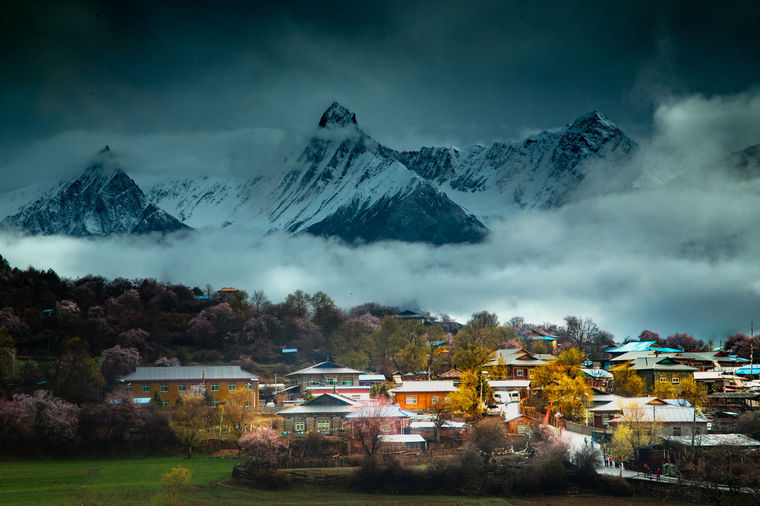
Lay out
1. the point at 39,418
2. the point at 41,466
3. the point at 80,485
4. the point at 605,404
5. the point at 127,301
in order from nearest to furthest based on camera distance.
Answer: the point at 80,485 < the point at 41,466 < the point at 39,418 < the point at 605,404 < the point at 127,301

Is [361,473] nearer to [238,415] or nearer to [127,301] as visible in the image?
[238,415]

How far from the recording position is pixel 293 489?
41125mm

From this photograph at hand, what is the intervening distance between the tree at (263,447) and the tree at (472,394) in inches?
584

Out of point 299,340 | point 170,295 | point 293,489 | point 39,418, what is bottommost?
point 293,489

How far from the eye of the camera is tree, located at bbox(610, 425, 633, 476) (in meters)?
43.6

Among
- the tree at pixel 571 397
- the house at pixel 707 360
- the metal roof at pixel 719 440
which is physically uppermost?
the house at pixel 707 360

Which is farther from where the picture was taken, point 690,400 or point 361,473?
point 690,400

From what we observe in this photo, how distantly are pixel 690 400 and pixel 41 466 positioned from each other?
48.4 metres

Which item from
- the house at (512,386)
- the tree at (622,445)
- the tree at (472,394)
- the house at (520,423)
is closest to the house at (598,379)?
the house at (512,386)

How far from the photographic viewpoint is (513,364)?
78125mm

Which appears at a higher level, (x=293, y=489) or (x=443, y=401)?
(x=443, y=401)

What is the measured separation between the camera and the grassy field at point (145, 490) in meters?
37.3

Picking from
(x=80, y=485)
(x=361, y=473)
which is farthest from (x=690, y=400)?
(x=80, y=485)

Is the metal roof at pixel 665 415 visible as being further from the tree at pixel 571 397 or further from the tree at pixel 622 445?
the tree at pixel 571 397
